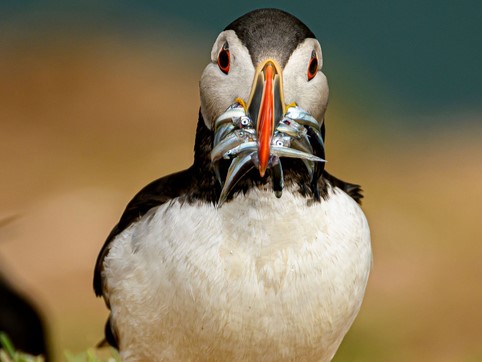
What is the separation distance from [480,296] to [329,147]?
2350mm

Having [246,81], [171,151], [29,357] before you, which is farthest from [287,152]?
[171,151]

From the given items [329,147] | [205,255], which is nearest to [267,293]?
[205,255]

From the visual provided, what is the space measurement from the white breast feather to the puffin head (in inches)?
6.1

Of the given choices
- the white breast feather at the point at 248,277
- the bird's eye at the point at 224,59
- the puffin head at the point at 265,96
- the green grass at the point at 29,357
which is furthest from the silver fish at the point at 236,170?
the green grass at the point at 29,357

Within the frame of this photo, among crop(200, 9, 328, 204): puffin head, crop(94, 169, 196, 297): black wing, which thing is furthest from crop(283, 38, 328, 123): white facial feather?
crop(94, 169, 196, 297): black wing

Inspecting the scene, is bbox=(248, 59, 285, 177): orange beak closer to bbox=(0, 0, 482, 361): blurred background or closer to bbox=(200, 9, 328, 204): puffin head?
bbox=(200, 9, 328, 204): puffin head

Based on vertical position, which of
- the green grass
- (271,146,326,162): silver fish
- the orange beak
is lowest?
the green grass

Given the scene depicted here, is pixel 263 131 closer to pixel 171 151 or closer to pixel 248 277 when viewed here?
pixel 248 277

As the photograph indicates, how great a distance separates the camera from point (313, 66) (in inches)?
103

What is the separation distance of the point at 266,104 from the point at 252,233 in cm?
49

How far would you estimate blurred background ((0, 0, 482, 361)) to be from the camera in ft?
Result: 21.7

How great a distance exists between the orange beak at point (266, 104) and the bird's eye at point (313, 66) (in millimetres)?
166

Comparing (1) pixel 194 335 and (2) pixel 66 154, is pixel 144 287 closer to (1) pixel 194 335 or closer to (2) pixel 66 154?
(1) pixel 194 335

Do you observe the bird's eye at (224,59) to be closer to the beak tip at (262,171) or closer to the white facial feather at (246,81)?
the white facial feather at (246,81)
